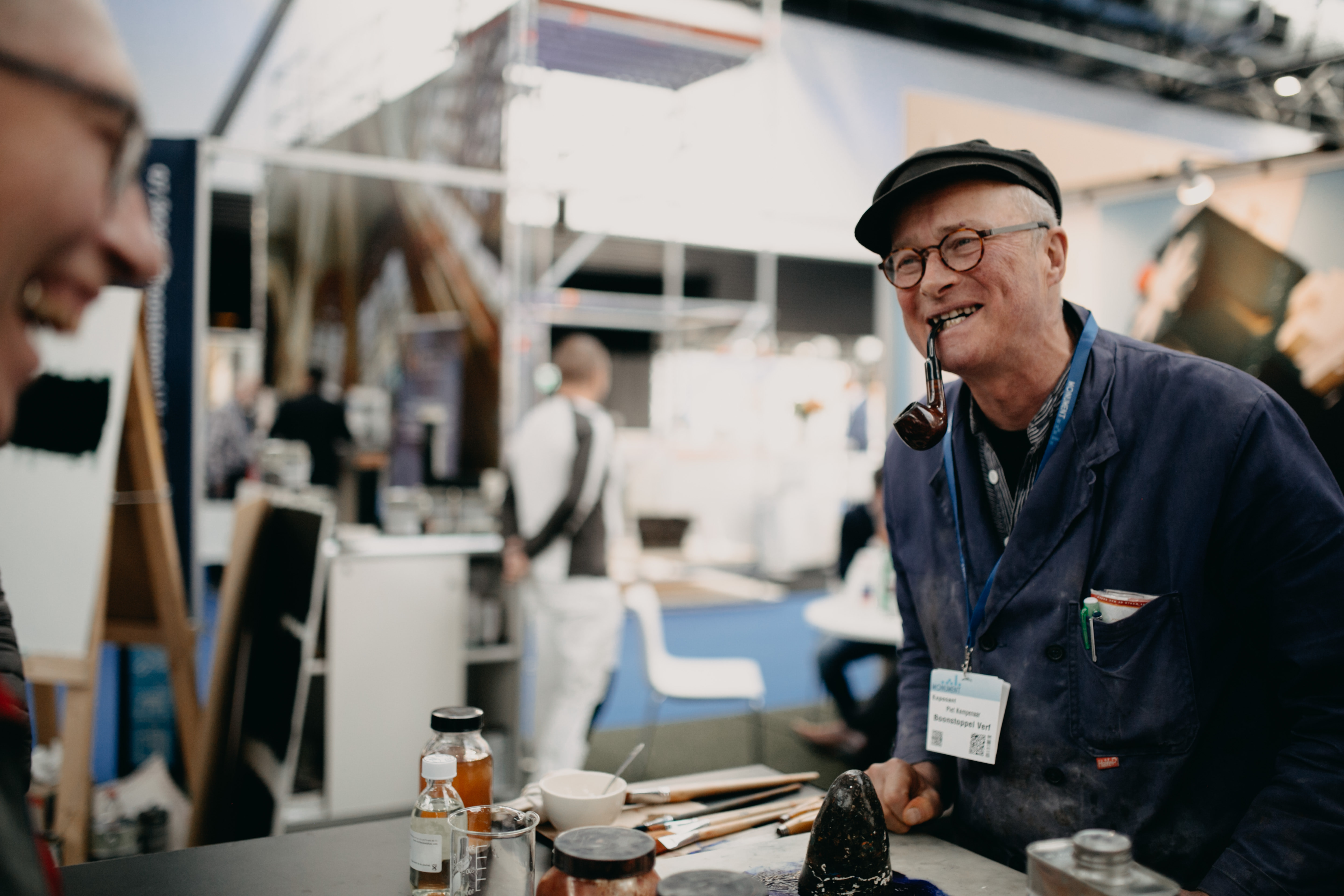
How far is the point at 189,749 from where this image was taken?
312 cm

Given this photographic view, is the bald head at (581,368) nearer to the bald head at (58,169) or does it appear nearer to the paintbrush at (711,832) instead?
the paintbrush at (711,832)

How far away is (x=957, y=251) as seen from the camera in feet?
4.48

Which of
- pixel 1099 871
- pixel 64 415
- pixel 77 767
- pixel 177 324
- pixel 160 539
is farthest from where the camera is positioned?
pixel 177 324

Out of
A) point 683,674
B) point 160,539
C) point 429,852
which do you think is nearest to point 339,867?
point 429,852

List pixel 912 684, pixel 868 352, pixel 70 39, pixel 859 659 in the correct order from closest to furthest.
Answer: pixel 70 39, pixel 912 684, pixel 859 659, pixel 868 352

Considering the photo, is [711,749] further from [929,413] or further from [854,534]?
[929,413]

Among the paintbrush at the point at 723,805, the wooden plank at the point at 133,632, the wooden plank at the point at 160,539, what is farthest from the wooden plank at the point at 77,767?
the paintbrush at the point at 723,805

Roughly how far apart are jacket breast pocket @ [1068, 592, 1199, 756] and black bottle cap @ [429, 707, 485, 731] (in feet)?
2.83

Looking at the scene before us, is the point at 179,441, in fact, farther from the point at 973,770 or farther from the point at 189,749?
the point at 973,770

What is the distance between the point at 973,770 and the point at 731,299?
12.1 metres

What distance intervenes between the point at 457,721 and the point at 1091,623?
91cm

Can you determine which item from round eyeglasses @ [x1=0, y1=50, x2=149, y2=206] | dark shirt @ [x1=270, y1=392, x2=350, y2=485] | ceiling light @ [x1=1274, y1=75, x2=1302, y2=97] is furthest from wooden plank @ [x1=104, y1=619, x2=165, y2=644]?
ceiling light @ [x1=1274, y1=75, x2=1302, y2=97]

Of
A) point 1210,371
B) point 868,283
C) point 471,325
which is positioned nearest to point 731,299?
point 868,283

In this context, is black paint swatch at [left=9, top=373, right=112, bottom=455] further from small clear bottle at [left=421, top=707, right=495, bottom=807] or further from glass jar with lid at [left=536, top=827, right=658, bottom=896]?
glass jar with lid at [left=536, top=827, right=658, bottom=896]
